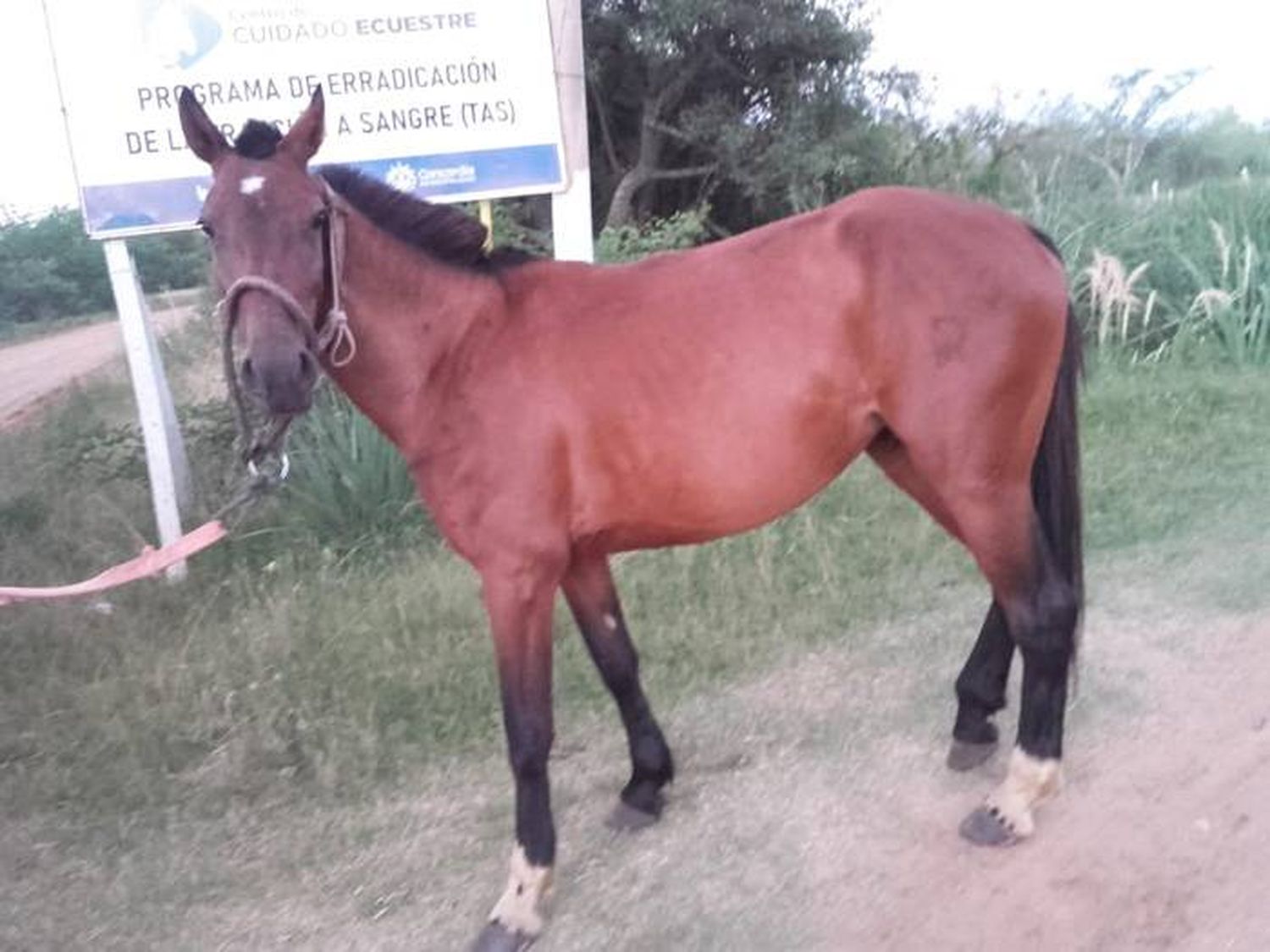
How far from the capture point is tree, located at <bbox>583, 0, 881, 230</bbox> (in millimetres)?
11523

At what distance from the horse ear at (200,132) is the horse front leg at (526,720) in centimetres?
122

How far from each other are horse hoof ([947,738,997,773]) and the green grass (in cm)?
86

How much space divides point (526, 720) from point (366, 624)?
82.9 inches

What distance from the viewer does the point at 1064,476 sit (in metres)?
3.56

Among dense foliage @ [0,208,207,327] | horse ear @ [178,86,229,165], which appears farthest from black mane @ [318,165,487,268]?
dense foliage @ [0,208,207,327]

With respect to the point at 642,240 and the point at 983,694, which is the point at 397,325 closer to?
the point at 983,694

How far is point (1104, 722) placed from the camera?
3.95 metres

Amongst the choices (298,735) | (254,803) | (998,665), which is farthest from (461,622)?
(998,665)

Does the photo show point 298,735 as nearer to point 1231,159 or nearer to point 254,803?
point 254,803

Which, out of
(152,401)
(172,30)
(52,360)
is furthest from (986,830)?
(52,360)

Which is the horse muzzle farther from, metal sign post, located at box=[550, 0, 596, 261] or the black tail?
metal sign post, located at box=[550, 0, 596, 261]

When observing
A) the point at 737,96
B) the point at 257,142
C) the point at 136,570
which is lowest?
the point at 136,570

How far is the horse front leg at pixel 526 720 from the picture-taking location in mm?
3184

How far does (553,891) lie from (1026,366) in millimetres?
1898
